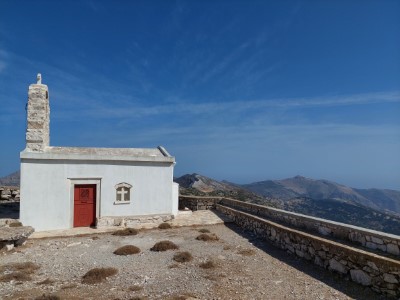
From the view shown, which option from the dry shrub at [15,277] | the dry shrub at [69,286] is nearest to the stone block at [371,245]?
the dry shrub at [69,286]

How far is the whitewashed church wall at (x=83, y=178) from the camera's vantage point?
55.6 ft

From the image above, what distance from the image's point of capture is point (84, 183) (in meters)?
18.1

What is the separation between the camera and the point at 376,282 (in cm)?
880

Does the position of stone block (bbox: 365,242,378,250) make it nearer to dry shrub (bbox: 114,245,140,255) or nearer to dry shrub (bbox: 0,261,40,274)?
dry shrub (bbox: 114,245,140,255)

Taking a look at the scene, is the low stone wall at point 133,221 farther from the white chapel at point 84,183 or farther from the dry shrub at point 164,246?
the dry shrub at point 164,246

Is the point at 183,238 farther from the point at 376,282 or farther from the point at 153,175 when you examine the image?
the point at 376,282

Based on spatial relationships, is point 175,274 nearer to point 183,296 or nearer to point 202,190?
point 183,296

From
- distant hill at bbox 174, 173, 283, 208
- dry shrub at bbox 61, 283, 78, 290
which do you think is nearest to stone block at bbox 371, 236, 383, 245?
dry shrub at bbox 61, 283, 78, 290

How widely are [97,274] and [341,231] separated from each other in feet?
29.1

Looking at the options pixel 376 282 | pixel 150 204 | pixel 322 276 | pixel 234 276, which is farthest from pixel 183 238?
pixel 376 282

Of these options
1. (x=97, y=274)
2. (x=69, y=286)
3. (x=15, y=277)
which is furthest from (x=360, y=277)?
(x=15, y=277)

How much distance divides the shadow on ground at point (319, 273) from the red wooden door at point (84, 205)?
905cm

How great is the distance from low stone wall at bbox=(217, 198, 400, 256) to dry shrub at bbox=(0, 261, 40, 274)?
1093 cm

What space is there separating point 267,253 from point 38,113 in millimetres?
14680
